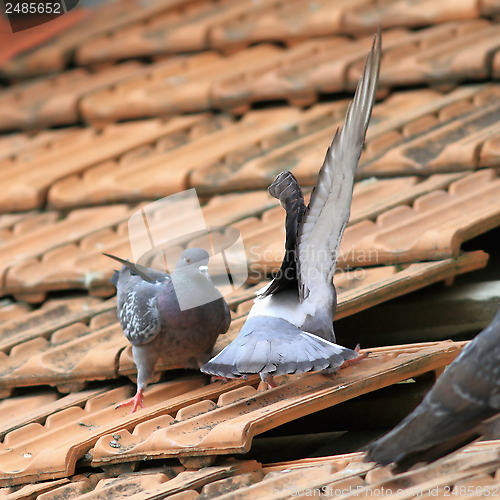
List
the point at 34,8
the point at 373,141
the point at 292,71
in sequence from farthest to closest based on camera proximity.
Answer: the point at 34,8 < the point at 292,71 < the point at 373,141

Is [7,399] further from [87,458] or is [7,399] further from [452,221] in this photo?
[452,221]

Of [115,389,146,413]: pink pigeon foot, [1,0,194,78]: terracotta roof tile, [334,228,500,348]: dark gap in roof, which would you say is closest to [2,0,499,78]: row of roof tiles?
[1,0,194,78]: terracotta roof tile

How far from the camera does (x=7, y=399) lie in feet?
10.2

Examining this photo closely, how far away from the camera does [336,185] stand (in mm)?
2455

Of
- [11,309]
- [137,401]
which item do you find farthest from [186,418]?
[11,309]

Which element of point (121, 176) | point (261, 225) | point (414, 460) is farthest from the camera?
point (121, 176)

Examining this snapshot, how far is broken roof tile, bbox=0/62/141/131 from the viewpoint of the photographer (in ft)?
16.4

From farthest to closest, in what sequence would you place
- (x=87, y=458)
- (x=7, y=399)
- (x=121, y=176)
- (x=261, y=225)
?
(x=121, y=176) < (x=261, y=225) < (x=7, y=399) < (x=87, y=458)

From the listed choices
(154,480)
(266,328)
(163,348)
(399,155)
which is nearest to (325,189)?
(266,328)

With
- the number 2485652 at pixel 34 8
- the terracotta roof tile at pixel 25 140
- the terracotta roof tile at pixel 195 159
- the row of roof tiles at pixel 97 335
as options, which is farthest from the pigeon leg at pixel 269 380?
the number 2485652 at pixel 34 8

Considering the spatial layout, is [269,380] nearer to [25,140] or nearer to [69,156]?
[69,156]

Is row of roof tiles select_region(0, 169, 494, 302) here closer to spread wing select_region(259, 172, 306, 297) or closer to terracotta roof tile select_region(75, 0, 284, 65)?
spread wing select_region(259, 172, 306, 297)

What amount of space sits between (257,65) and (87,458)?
116 inches

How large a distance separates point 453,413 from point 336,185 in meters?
0.87
